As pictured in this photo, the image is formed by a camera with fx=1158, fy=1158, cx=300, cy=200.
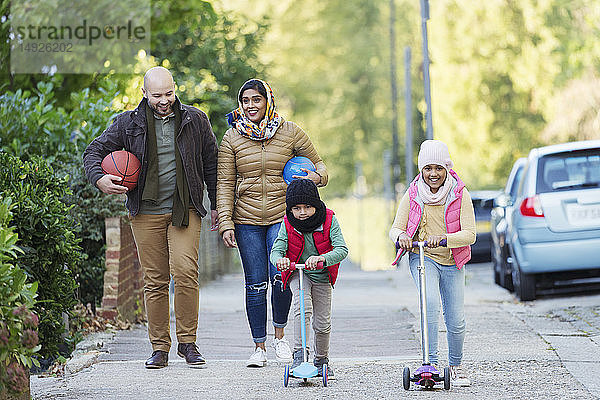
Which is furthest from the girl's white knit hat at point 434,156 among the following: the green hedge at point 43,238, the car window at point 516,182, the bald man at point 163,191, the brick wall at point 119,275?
the car window at point 516,182

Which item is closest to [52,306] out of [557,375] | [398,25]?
[557,375]

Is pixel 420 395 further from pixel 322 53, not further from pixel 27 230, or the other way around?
pixel 322 53

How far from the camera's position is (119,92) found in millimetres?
13312

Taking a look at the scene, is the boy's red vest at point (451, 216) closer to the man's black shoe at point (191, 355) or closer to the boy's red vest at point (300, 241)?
the boy's red vest at point (300, 241)

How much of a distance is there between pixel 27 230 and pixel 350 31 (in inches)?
1916

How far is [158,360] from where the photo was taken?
8.02 m

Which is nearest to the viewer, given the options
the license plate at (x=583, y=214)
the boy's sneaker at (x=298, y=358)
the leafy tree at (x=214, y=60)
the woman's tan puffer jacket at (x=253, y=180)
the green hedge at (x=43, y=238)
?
the boy's sneaker at (x=298, y=358)

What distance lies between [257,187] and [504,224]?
678 cm

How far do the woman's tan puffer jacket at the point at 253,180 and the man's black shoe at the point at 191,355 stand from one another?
841mm

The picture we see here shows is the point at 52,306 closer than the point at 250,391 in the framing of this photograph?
No

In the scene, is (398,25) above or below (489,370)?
above

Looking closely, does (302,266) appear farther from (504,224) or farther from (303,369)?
(504,224)

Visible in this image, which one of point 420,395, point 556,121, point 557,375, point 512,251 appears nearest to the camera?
point 420,395

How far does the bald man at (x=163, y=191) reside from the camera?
7.91 meters
